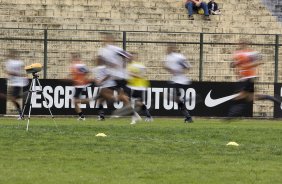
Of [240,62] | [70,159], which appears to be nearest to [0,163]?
[70,159]

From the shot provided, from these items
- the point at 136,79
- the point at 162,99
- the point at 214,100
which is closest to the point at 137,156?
the point at 136,79

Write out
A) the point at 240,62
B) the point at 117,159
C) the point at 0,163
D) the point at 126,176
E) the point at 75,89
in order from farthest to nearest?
the point at 75,89 → the point at 240,62 → the point at 117,159 → the point at 0,163 → the point at 126,176

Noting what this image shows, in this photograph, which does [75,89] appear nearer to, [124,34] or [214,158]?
[124,34]

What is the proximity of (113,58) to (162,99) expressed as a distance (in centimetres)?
577

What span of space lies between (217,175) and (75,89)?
16.8m

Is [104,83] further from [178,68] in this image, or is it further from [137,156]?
[137,156]

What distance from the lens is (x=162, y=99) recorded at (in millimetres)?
31984

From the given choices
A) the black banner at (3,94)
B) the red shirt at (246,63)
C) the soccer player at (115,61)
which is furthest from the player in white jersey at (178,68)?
the black banner at (3,94)

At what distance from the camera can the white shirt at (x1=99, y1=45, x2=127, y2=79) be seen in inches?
1039

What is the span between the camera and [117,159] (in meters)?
15.8

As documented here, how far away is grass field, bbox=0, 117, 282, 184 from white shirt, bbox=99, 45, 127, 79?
12.8 ft

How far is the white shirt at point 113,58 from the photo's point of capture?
86.6 feet

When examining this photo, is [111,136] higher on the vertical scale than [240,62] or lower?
lower

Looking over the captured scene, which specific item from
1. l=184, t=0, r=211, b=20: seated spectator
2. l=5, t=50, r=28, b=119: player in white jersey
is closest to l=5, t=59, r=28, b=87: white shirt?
l=5, t=50, r=28, b=119: player in white jersey
